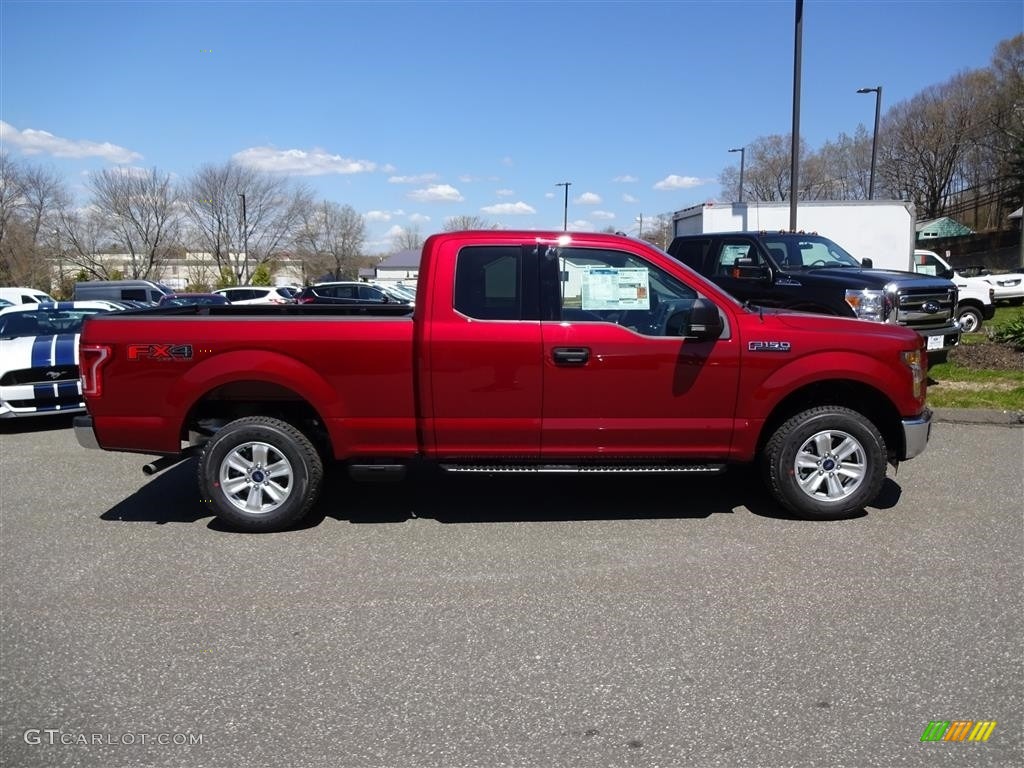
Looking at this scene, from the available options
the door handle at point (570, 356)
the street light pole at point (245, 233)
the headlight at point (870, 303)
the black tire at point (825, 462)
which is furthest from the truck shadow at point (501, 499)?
the street light pole at point (245, 233)

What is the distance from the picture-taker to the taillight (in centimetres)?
529

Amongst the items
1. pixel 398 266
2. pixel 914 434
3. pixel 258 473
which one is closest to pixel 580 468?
pixel 258 473

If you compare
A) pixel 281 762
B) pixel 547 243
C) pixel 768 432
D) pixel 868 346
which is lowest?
pixel 281 762

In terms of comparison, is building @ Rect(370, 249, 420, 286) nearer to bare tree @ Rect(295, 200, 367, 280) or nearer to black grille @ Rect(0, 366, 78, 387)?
bare tree @ Rect(295, 200, 367, 280)

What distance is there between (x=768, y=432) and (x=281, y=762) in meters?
3.97

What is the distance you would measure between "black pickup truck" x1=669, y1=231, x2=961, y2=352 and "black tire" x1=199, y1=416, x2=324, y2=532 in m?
6.56

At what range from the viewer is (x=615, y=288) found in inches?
213

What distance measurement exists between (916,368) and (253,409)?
181 inches

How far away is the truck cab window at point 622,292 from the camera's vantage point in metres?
5.36

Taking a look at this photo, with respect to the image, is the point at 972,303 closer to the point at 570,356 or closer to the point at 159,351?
the point at 570,356

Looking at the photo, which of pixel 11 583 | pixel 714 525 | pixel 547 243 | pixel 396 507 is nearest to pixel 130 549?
pixel 11 583

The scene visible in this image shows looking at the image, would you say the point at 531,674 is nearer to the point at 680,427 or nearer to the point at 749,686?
the point at 749,686

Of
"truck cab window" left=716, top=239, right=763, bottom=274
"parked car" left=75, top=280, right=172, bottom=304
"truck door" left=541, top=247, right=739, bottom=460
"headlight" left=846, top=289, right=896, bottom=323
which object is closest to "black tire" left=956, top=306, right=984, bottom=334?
"truck cab window" left=716, top=239, right=763, bottom=274

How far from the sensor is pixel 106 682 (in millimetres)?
3496
